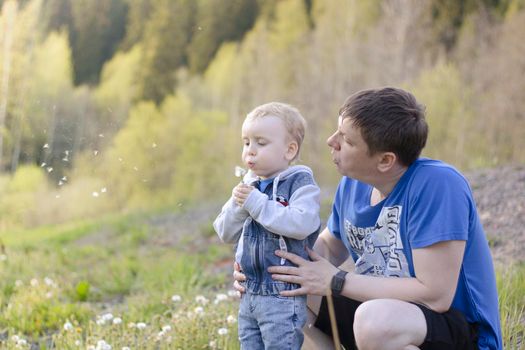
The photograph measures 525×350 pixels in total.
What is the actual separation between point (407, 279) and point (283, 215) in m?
0.50

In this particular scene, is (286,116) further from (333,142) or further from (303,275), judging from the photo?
(303,275)

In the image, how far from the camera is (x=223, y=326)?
3748 mm

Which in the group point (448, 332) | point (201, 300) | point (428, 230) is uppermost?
point (428, 230)

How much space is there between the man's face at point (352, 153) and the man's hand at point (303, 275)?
14.8 inches

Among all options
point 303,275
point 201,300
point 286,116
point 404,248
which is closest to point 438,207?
point 404,248

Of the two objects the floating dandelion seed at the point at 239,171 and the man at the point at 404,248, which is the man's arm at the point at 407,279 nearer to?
the man at the point at 404,248

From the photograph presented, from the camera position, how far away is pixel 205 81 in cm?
1956

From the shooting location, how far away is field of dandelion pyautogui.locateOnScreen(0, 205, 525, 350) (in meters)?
3.62

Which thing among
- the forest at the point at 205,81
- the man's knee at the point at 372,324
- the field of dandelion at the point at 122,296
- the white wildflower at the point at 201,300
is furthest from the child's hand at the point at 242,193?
the forest at the point at 205,81

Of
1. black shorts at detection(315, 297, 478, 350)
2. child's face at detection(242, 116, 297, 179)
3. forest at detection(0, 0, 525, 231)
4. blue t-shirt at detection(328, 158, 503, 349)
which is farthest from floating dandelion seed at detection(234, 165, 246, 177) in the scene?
forest at detection(0, 0, 525, 231)

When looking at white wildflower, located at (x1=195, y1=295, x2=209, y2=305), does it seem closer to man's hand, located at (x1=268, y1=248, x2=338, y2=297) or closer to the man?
the man

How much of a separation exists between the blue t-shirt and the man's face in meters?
0.13

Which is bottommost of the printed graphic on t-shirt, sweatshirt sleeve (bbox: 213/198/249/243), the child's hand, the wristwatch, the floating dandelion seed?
the wristwatch

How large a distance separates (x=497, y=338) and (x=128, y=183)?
14.1 metres
